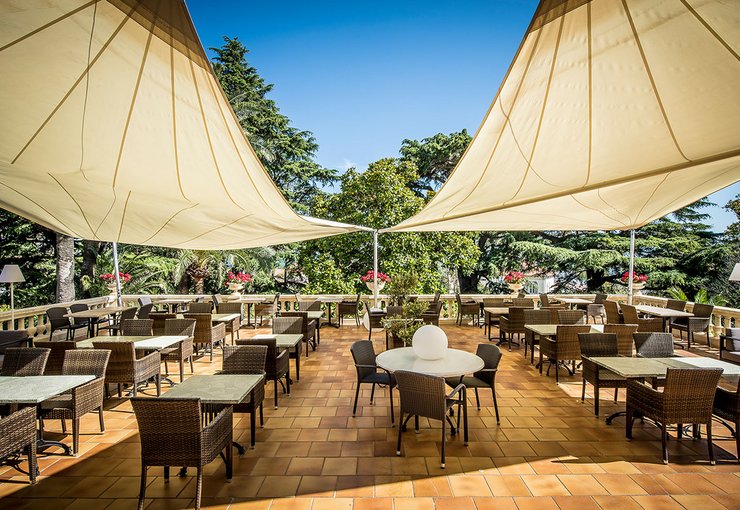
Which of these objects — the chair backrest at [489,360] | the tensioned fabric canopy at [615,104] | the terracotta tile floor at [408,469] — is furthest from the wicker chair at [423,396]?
the tensioned fabric canopy at [615,104]

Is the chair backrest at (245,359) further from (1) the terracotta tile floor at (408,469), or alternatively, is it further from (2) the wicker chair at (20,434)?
(2) the wicker chair at (20,434)

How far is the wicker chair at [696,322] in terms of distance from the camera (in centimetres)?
669

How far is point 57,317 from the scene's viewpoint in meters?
7.00

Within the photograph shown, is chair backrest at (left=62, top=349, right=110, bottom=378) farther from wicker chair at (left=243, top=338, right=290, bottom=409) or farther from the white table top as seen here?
the white table top

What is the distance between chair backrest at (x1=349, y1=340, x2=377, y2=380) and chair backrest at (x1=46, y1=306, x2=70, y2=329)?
5.90 m

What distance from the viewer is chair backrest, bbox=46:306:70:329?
675cm

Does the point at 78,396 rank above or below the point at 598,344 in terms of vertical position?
below

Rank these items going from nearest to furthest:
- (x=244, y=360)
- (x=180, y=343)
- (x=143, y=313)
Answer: (x=244, y=360)
(x=180, y=343)
(x=143, y=313)

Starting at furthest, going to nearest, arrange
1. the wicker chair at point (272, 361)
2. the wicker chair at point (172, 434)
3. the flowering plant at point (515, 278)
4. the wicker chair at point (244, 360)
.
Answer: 1. the flowering plant at point (515, 278)
2. the wicker chair at point (272, 361)
3. the wicker chair at point (244, 360)
4. the wicker chair at point (172, 434)

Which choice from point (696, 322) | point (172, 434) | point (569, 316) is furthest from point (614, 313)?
point (172, 434)

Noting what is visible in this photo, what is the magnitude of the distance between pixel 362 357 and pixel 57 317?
6375 mm

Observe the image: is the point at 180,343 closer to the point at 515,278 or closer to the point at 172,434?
the point at 172,434

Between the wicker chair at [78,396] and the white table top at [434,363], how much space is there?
2.73 metres

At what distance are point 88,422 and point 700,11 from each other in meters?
5.87
